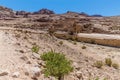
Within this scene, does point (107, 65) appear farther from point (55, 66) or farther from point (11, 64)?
point (11, 64)

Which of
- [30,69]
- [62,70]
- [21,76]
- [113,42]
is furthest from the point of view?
[113,42]

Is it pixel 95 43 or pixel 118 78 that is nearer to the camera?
pixel 118 78

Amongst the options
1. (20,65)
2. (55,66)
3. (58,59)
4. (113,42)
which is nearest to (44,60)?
(58,59)

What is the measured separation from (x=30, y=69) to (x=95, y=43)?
24108mm

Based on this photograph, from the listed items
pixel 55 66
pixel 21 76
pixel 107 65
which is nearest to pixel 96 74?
pixel 55 66

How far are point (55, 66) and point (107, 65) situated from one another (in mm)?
7075

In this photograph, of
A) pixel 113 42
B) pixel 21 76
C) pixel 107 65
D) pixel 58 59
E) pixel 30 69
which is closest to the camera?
pixel 21 76

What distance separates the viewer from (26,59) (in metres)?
10.0

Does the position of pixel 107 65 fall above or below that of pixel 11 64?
below

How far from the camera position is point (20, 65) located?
8.94 metres

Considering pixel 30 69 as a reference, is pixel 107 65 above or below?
below

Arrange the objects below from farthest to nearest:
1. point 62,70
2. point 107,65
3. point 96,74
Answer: point 107,65 → point 96,74 → point 62,70

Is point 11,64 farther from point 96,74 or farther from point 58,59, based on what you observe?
point 96,74

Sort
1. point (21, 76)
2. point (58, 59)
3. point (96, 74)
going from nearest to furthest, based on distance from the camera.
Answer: point (21, 76) → point (58, 59) → point (96, 74)
